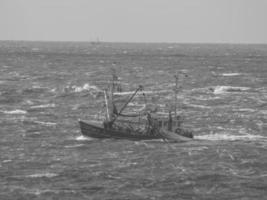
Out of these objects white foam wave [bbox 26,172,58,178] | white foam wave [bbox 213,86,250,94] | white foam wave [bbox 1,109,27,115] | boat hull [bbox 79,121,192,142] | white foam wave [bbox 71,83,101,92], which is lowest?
white foam wave [bbox 213,86,250,94]

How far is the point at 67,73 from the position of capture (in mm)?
199625

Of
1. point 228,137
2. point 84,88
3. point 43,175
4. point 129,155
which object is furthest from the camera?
point 84,88

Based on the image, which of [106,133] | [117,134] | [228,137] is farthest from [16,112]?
[228,137]

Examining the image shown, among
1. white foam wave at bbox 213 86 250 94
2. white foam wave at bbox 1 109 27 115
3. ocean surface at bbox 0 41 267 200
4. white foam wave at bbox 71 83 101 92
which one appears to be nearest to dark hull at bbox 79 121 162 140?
ocean surface at bbox 0 41 267 200

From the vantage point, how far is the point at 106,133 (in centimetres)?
7975

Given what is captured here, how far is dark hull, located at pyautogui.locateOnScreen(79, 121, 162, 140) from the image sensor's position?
259 ft

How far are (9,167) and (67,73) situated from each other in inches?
5406

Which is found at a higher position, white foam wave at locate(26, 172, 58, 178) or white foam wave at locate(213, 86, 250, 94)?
white foam wave at locate(26, 172, 58, 178)

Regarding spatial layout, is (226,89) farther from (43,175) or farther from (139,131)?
(43,175)

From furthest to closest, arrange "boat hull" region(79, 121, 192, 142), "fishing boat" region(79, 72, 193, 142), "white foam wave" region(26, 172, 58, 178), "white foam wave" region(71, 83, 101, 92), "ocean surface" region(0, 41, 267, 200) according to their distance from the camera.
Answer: "white foam wave" region(71, 83, 101, 92) → "fishing boat" region(79, 72, 193, 142) → "boat hull" region(79, 121, 192, 142) → "white foam wave" region(26, 172, 58, 178) → "ocean surface" region(0, 41, 267, 200)

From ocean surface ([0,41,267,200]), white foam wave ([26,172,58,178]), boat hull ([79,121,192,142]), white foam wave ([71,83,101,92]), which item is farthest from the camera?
white foam wave ([71,83,101,92])

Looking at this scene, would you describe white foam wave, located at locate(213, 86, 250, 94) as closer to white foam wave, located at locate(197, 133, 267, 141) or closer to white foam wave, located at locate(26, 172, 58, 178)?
white foam wave, located at locate(197, 133, 267, 141)

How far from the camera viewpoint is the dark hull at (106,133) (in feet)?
259

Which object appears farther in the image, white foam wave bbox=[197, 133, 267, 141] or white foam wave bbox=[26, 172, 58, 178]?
white foam wave bbox=[197, 133, 267, 141]
